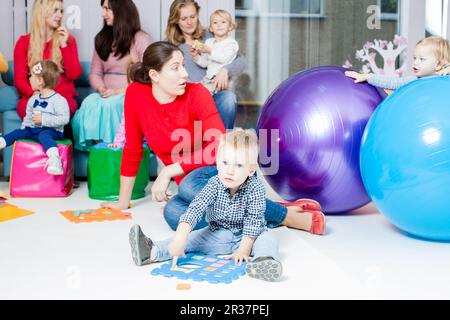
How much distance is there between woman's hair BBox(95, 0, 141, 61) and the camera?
377 centimetres

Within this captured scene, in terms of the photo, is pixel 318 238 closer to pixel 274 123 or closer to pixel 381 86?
pixel 274 123

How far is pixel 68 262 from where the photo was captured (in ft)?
7.14

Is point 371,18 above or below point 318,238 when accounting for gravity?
above

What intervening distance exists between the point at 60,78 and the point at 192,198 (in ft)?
5.05

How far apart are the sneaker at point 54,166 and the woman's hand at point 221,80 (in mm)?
900

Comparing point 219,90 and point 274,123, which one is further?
point 219,90

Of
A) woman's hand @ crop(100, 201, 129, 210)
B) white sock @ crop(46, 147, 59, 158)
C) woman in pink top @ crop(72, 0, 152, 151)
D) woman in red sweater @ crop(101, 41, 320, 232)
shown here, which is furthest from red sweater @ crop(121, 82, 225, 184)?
woman in pink top @ crop(72, 0, 152, 151)

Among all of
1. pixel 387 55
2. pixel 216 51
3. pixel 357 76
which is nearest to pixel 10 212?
pixel 216 51

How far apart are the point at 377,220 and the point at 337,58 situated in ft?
8.82

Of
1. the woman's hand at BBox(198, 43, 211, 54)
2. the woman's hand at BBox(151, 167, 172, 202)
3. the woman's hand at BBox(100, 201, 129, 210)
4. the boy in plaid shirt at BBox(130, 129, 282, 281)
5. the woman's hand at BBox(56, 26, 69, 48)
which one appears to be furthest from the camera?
the woman's hand at BBox(56, 26, 69, 48)

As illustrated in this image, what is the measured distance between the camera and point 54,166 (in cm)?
320

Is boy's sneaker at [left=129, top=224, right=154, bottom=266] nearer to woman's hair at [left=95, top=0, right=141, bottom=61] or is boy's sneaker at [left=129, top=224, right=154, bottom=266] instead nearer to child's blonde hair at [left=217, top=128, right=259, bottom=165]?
child's blonde hair at [left=217, top=128, right=259, bottom=165]

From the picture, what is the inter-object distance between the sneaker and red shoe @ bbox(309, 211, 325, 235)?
1.34 metres
